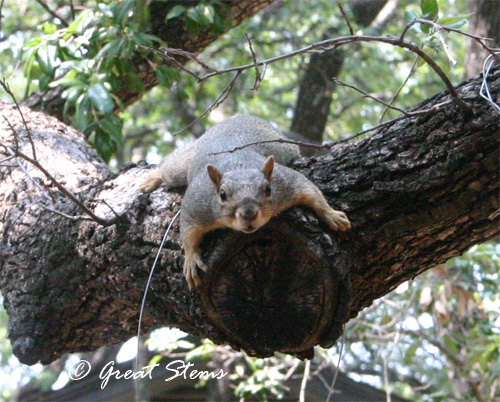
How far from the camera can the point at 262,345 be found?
212cm

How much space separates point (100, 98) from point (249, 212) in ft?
5.82

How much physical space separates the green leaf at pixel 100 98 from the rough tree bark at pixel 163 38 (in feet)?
2.15

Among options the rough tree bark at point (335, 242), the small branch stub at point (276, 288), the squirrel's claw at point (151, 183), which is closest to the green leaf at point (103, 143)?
the squirrel's claw at point (151, 183)

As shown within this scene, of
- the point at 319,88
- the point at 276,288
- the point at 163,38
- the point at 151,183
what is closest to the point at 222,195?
the point at 276,288

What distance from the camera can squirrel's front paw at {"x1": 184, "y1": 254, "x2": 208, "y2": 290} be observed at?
6.88ft

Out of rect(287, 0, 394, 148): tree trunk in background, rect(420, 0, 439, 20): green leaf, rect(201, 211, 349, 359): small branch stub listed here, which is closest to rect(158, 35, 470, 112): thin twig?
rect(420, 0, 439, 20): green leaf

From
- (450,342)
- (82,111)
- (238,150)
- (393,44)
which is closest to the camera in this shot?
(393,44)

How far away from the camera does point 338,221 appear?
6.73 feet

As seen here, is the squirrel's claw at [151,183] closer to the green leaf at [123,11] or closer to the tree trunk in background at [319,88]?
the green leaf at [123,11]

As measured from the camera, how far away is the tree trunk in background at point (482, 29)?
15.4 ft

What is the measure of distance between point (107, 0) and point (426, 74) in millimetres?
6015

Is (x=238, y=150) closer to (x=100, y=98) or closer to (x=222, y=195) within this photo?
(x=222, y=195)

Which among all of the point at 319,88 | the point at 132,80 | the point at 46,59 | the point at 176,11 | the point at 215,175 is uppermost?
the point at 319,88

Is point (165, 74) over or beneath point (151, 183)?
over
